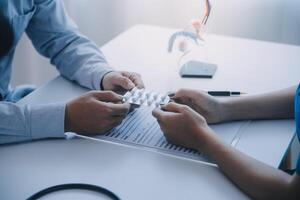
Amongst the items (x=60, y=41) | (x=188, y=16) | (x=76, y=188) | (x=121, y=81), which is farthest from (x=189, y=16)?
(x=76, y=188)

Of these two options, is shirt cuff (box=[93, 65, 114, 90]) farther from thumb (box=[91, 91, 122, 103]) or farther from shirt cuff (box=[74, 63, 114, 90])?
thumb (box=[91, 91, 122, 103])

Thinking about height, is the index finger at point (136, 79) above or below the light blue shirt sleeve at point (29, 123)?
above

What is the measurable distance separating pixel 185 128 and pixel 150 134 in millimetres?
92

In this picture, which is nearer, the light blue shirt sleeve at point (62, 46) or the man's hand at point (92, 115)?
the man's hand at point (92, 115)

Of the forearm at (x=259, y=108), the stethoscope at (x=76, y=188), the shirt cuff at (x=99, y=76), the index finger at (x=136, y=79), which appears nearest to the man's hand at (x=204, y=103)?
the forearm at (x=259, y=108)

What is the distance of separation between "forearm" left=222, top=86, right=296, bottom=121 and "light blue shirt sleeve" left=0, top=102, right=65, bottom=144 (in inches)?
14.8

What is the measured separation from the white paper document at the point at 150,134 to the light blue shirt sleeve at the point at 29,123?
10 cm

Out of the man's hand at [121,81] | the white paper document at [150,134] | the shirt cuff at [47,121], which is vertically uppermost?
the man's hand at [121,81]

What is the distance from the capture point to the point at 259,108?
1063mm

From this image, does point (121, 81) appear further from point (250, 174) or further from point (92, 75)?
point (250, 174)

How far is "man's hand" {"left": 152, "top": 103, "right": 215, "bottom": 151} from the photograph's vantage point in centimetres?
91

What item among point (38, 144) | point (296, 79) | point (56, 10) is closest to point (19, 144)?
point (38, 144)

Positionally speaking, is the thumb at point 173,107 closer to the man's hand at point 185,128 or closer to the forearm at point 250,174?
the man's hand at point 185,128

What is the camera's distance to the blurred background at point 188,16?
5.73 ft
